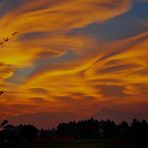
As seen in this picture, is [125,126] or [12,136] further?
[125,126]

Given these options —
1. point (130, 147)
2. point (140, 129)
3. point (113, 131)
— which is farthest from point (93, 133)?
point (130, 147)

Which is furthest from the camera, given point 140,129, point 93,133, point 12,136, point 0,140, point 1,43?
point 93,133

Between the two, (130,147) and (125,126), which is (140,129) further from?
(130,147)

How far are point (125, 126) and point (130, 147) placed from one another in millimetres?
118859

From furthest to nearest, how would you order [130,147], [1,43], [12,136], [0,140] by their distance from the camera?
[12,136]
[0,140]
[130,147]
[1,43]

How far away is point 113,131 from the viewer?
7544 inches

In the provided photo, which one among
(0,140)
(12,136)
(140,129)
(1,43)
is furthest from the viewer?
(140,129)

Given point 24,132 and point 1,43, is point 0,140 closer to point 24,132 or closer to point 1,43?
point 24,132

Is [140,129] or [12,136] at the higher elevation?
[140,129]

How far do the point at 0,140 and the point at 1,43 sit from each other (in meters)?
72.0

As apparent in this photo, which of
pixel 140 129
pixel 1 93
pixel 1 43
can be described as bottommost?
pixel 1 93

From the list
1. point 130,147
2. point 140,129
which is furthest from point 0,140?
point 140,129

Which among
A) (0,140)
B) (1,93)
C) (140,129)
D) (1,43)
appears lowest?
(1,93)

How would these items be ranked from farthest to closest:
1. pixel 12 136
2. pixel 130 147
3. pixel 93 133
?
pixel 93 133 → pixel 12 136 → pixel 130 147
